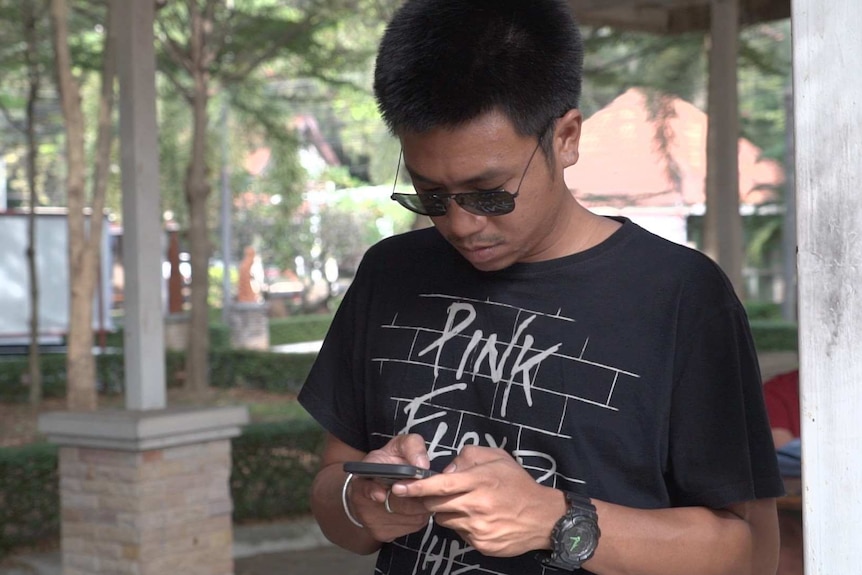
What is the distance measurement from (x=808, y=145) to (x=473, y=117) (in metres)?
0.44

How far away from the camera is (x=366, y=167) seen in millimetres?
40156

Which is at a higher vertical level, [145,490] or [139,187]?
[139,187]

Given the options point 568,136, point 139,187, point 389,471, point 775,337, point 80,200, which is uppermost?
point 80,200

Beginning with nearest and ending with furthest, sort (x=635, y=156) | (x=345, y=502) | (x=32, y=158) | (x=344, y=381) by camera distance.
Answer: (x=345, y=502), (x=344, y=381), (x=635, y=156), (x=32, y=158)

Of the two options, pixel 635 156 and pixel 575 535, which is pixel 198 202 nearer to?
pixel 635 156

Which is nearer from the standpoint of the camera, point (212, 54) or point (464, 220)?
point (464, 220)

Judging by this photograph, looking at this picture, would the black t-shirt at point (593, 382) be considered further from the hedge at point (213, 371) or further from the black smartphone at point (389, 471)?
the hedge at point (213, 371)

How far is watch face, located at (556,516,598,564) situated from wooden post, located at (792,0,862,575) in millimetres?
276

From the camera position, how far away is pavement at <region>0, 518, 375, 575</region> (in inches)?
282

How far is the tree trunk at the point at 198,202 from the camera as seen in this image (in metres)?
12.3

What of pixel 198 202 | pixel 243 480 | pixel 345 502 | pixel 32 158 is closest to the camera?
pixel 345 502

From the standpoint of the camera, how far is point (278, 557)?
7.76 metres

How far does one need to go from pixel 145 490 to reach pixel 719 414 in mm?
4353

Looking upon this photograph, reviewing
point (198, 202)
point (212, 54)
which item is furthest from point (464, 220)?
point (212, 54)
